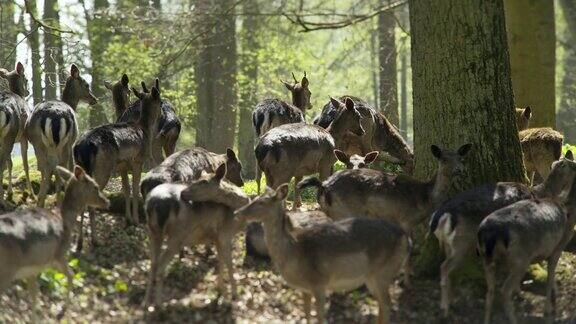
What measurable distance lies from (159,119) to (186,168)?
9.19 ft

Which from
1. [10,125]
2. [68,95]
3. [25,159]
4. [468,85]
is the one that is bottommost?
[25,159]

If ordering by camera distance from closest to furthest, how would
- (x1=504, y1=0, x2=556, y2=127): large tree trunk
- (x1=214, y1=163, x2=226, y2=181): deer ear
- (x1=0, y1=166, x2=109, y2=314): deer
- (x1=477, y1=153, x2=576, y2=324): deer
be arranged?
(x1=0, y1=166, x2=109, y2=314): deer < (x1=477, y1=153, x2=576, y2=324): deer < (x1=214, y1=163, x2=226, y2=181): deer ear < (x1=504, y1=0, x2=556, y2=127): large tree trunk

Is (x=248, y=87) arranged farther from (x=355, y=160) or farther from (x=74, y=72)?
(x=355, y=160)

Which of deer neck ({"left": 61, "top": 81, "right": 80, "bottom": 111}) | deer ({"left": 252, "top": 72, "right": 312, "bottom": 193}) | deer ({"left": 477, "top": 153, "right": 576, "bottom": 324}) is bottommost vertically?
deer ({"left": 477, "top": 153, "right": 576, "bottom": 324})

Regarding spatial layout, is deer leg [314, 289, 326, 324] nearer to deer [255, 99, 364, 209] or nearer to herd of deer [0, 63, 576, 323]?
herd of deer [0, 63, 576, 323]

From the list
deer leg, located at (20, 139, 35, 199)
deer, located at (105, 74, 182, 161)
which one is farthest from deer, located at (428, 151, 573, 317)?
deer leg, located at (20, 139, 35, 199)

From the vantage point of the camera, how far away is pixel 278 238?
25.6 feet

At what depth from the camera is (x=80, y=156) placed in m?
10.2

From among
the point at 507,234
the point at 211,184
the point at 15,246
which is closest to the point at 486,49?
the point at 507,234

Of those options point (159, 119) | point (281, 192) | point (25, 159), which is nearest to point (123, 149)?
point (25, 159)

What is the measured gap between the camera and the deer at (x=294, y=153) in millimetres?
11070

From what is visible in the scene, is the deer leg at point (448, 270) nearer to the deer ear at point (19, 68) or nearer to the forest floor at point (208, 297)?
the forest floor at point (208, 297)

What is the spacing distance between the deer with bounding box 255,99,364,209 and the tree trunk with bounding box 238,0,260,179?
458 inches

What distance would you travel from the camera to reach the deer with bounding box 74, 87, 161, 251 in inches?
404
